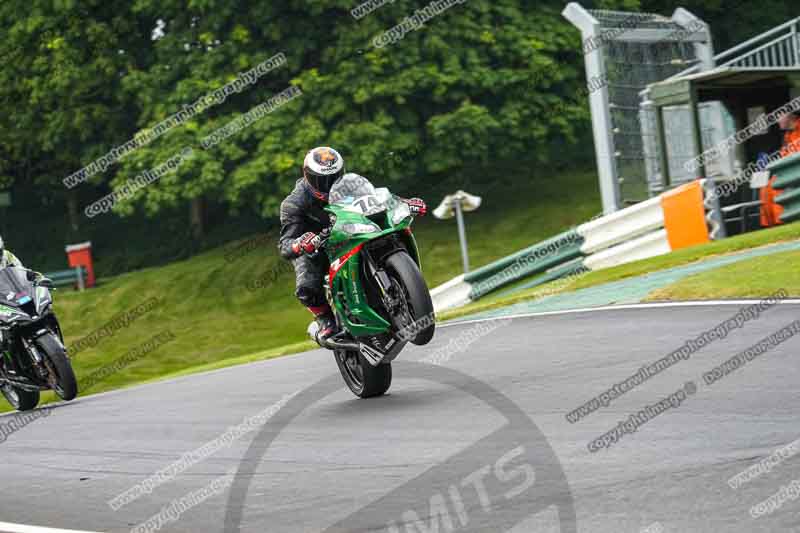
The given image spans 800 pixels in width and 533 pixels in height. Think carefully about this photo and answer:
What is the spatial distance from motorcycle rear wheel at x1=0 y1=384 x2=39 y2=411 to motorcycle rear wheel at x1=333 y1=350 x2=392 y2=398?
5494 millimetres

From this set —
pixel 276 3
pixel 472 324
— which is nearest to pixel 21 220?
pixel 276 3

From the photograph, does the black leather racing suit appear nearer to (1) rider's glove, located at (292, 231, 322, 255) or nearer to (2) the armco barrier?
(1) rider's glove, located at (292, 231, 322, 255)

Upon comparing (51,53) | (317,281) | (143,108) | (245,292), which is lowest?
(245,292)

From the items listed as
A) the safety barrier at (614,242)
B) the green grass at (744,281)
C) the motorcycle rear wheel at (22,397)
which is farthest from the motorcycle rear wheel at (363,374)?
the safety barrier at (614,242)

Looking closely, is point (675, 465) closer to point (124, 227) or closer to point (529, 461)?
point (529, 461)

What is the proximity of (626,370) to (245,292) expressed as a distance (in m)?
23.0

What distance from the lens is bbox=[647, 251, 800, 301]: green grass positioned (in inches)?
467

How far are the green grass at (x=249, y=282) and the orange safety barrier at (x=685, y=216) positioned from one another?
865 centimetres

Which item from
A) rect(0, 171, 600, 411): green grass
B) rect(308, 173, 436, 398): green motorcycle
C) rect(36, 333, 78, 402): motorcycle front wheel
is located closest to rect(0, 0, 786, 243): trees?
rect(0, 171, 600, 411): green grass

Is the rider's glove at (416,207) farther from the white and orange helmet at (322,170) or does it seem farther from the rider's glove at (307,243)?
the rider's glove at (307,243)

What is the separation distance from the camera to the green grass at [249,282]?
26.2 meters

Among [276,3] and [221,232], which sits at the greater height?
[276,3]

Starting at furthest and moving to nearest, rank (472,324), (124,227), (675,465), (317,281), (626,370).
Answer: (124,227), (472,324), (317,281), (626,370), (675,465)

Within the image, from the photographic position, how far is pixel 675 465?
18.8 feet
